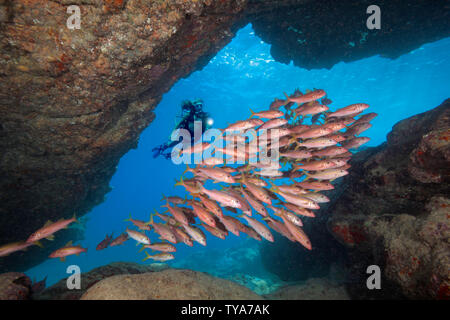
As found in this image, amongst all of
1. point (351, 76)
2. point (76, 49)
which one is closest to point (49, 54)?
point (76, 49)

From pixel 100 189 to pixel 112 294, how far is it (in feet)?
31.9

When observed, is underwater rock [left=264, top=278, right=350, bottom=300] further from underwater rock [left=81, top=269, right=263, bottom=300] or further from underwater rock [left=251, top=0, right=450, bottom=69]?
underwater rock [left=251, top=0, right=450, bottom=69]

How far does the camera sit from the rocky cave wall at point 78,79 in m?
4.24

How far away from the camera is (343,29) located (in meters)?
11.3

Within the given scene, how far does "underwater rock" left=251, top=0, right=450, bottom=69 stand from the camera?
984 centimetres

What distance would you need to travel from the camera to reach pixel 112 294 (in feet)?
10.5

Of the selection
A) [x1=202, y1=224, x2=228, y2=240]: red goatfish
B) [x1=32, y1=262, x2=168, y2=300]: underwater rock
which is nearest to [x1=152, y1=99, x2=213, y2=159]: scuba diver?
[x1=202, y1=224, x2=228, y2=240]: red goatfish

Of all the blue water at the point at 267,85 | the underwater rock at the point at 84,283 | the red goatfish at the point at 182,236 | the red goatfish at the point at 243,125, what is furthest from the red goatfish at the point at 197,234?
the blue water at the point at 267,85

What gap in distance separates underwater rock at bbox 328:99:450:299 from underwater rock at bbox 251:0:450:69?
721 centimetres

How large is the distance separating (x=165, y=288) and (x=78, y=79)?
535 cm

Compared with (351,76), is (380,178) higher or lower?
lower

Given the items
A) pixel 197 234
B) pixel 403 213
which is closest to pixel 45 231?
pixel 197 234

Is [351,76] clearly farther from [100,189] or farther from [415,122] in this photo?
[100,189]
